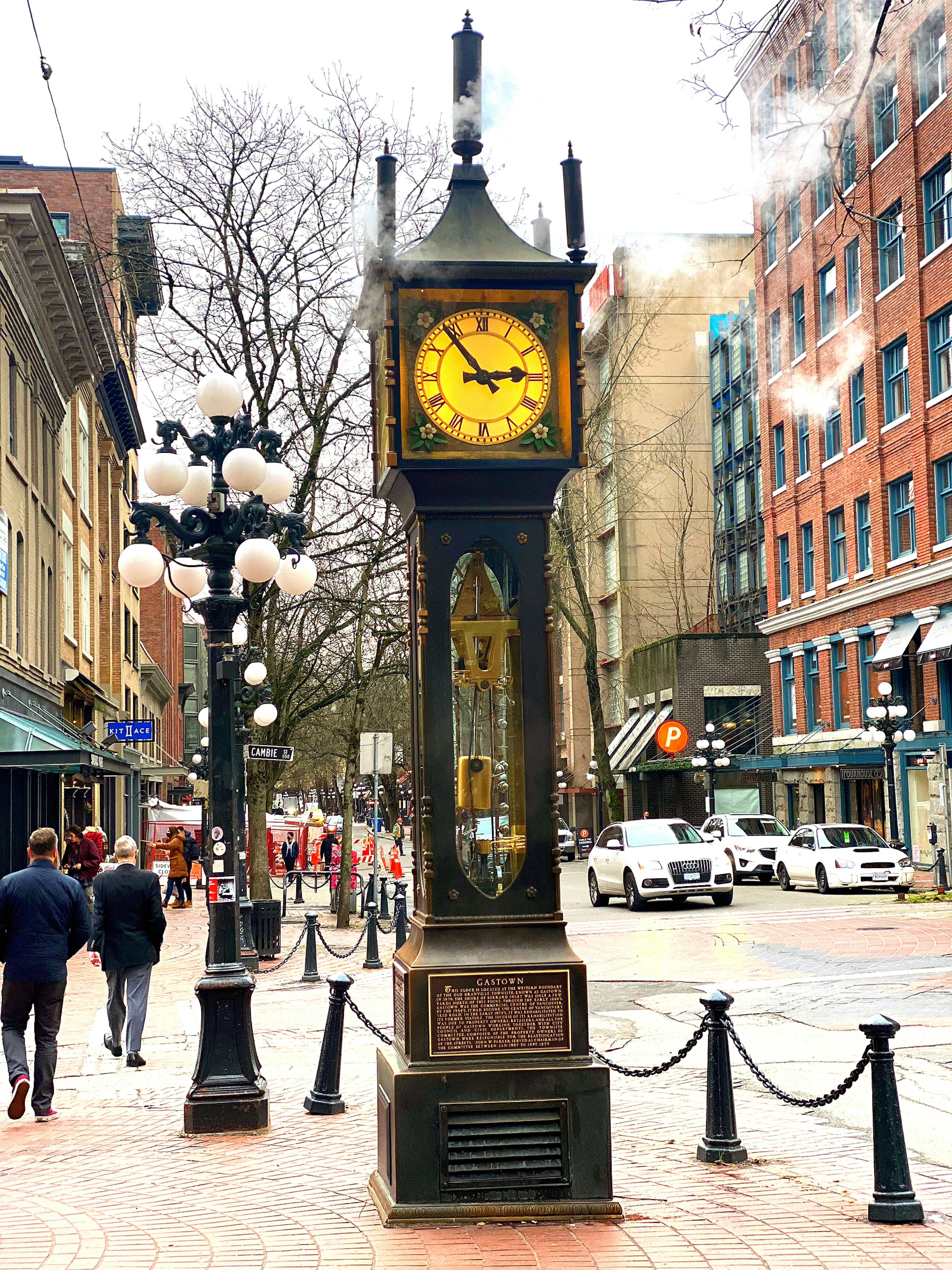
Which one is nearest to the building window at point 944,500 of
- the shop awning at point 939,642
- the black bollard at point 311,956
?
the shop awning at point 939,642

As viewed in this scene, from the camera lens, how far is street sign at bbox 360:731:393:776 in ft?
74.8

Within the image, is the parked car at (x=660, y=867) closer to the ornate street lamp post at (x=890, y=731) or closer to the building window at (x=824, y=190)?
the ornate street lamp post at (x=890, y=731)

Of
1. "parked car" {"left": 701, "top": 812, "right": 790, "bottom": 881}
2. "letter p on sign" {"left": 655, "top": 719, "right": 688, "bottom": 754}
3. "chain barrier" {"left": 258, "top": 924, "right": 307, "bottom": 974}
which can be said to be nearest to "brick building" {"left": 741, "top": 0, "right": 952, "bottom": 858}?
"parked car" {"left": 701, "top": 812, "right": 790, "bottom": 881}

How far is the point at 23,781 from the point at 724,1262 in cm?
2122

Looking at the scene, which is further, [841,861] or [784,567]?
[784,567]

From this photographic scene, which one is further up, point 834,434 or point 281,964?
point 834,434

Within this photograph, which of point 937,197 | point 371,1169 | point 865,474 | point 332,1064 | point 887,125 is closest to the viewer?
point 371,1169

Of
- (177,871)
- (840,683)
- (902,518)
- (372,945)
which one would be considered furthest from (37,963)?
(840,683)

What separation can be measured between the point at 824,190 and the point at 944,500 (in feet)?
42.7

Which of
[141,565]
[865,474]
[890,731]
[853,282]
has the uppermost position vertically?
[853,282]

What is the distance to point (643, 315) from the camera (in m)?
36.6

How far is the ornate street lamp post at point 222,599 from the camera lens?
899 centimetres

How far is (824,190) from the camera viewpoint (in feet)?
80.2

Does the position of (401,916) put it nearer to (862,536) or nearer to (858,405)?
(862,536)
